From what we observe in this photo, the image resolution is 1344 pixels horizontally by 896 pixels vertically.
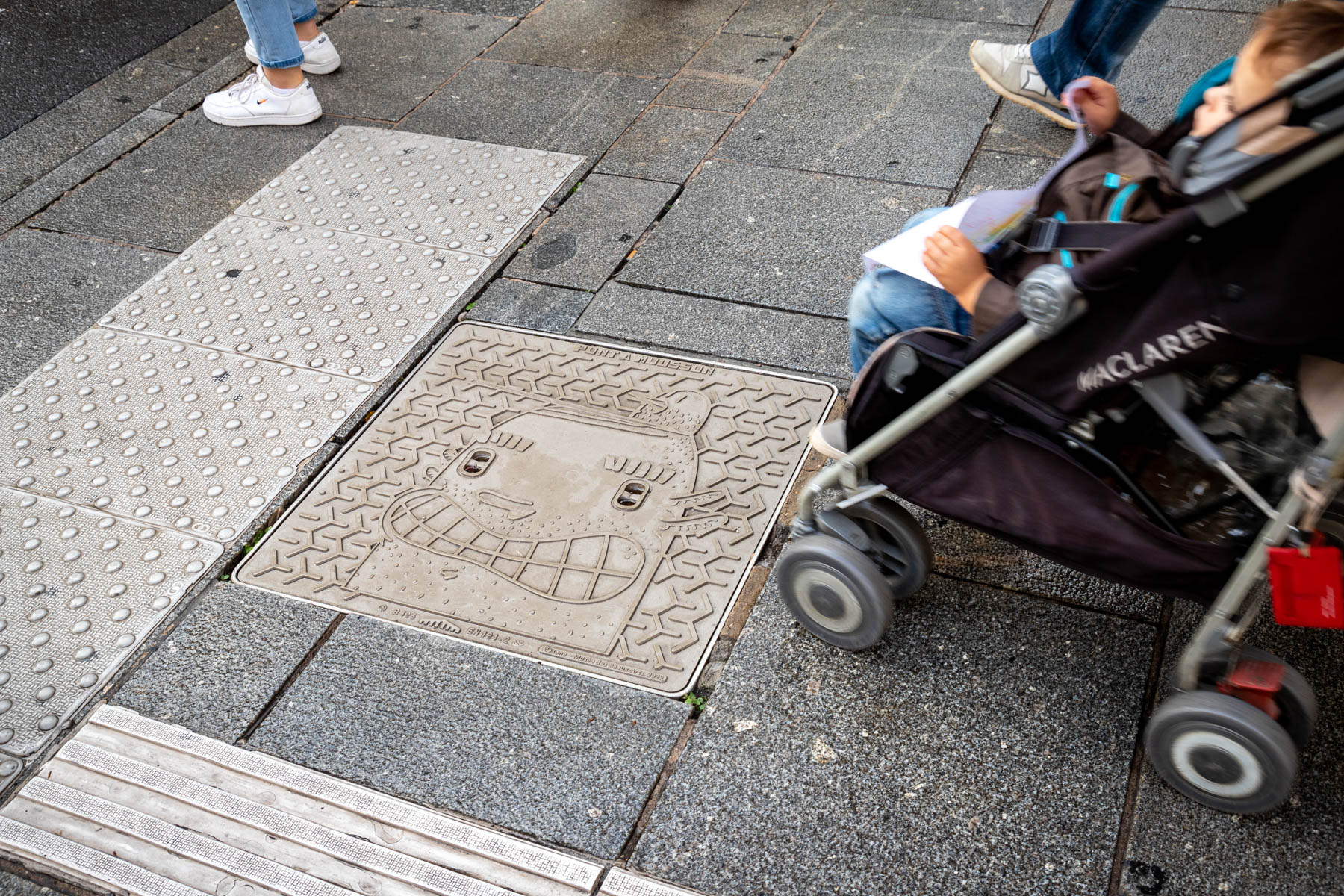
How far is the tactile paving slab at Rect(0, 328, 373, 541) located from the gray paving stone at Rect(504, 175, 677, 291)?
2.44 feet

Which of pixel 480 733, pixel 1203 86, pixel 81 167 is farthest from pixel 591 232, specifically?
pixel 81 167

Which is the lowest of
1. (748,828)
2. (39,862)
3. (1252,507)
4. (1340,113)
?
(748,828)

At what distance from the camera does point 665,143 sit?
3842 mm

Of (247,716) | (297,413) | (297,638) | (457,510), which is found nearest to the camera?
(247,716)

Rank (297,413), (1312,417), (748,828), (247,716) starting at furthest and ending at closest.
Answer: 1. (297,413)
2. (247,716)
3. (748,828)
4. (1312,417)

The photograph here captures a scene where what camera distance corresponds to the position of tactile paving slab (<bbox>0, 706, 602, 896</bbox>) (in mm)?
1905

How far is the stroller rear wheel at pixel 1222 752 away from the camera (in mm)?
1701

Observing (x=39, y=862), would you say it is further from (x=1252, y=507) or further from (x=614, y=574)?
(x=1252, y=507)

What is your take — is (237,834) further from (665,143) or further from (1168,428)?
(665,143)

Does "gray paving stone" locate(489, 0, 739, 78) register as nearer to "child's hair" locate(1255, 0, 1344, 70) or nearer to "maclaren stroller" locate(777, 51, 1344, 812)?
"maclaren stroller" locate(777, 51, 1344, 812)

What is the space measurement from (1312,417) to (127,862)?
7.34 feet

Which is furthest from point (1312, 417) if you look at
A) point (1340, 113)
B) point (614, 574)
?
point (614, 574)

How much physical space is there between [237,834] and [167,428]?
1.34 m

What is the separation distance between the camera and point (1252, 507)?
1758mm
